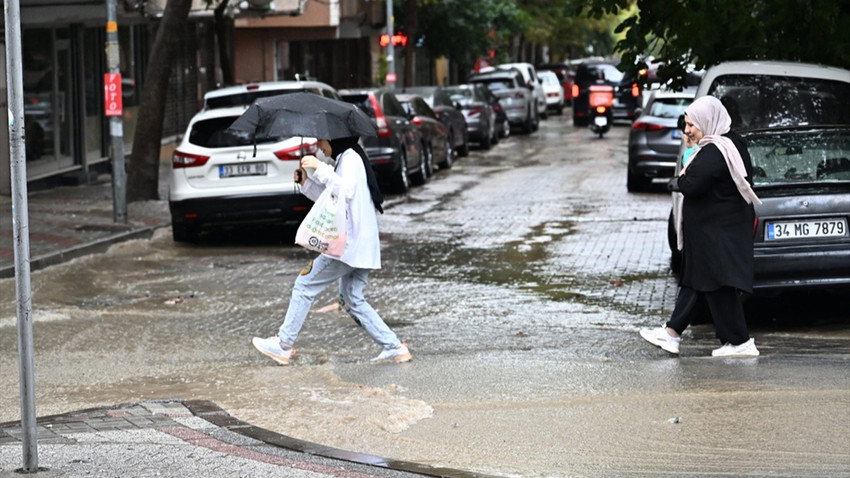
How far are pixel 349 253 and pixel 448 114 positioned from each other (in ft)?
67.4

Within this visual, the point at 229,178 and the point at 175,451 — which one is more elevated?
the point at 229,178

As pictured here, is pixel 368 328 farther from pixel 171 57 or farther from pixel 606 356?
pixel 171 57

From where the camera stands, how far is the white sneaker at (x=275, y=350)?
9.04 metres

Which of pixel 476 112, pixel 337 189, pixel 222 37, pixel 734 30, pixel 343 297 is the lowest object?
pixel 343 297

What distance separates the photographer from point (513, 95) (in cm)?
3966

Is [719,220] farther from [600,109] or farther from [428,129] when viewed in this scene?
[600,109]

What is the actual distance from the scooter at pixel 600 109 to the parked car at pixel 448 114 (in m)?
6.69

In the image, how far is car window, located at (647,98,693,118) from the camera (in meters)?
22.1

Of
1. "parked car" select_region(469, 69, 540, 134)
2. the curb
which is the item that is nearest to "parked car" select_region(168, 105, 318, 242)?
the curb

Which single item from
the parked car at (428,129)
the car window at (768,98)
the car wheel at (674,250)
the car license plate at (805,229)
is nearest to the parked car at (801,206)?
the car license plate at (805,229)

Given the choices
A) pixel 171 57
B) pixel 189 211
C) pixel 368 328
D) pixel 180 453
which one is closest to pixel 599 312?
pixel 368 328

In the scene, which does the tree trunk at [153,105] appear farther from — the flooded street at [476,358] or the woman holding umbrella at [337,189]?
the woman holding umbrella at [337,189]

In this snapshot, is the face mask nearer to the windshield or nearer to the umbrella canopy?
the umbrella canopy

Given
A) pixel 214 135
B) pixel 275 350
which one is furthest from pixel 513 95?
pixel 275 350
